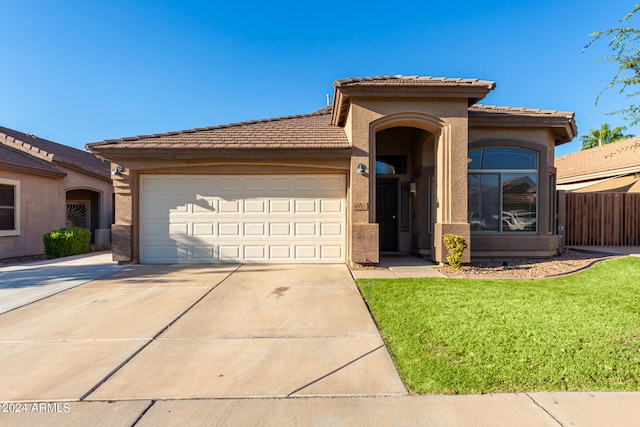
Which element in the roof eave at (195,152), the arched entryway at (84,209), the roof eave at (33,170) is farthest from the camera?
the arched entryway at (84,209)

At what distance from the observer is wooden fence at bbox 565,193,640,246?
43.9 ft

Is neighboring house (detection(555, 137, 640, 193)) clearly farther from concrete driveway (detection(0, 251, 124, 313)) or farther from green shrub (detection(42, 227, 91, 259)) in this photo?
green shrub (detection(42, 227, 91, 259))

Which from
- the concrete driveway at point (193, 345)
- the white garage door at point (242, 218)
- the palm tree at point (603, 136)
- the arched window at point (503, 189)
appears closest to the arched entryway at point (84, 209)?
the white garage door at point (242, 218)

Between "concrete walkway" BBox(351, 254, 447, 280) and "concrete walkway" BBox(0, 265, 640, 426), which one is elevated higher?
"concrete walkway" BBox(351, 254, 447, 280)

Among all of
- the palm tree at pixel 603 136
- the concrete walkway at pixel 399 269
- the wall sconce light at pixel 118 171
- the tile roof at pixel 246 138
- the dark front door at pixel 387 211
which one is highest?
the palm tree at pixel 603 136

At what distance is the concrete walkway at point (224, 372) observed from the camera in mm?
2803

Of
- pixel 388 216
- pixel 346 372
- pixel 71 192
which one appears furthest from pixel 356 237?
pixel 71 192

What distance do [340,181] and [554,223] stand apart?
7374 millimetres

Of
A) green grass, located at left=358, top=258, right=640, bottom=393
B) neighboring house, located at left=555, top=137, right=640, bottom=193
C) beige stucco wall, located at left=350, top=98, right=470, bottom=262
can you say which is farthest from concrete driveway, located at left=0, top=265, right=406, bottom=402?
neighboring house, located at left=555, top=137, right=640, bottom=193

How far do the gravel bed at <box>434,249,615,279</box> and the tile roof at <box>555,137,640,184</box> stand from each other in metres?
8.80

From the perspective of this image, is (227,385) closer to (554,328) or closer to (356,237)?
(554,328)

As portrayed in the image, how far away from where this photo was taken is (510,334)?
14.0 ft

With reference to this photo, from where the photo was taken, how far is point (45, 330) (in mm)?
4629

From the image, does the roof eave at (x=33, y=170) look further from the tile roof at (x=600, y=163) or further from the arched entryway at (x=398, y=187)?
the tile roof at (x=600, y=163)
